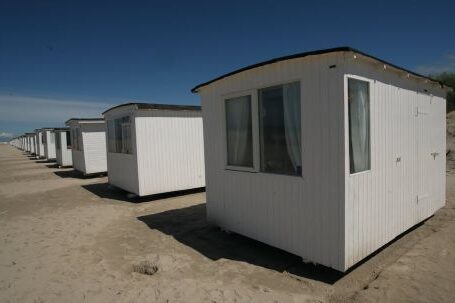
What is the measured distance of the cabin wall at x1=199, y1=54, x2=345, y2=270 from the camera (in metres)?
3.67

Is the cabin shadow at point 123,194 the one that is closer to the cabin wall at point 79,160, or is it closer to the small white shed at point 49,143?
the cabin wall at point 79,160

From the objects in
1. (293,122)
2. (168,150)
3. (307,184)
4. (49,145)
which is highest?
(293,122)

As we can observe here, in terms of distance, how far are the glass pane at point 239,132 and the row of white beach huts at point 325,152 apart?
0.02 meters

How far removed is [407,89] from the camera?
4977 mm

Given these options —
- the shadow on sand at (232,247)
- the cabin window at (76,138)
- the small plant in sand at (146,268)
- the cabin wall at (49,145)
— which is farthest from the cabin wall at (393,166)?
the cabin wall at (49,145)

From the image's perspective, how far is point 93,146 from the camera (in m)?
14.7

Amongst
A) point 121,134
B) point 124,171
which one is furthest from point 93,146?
point 124,171

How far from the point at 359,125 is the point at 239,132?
1.92 metres

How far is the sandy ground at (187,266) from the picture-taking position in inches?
138

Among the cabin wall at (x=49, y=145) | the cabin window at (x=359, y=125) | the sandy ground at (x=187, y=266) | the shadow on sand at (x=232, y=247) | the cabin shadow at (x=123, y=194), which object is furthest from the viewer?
the cabin wall at (x=49, y=145)

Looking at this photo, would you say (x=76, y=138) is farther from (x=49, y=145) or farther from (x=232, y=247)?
(x=232, y=247)

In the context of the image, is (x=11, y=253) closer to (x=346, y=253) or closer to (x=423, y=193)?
(x=346, y=253)

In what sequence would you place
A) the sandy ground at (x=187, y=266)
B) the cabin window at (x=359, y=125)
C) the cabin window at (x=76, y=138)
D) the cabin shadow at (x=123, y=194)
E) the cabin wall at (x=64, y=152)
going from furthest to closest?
the cabin wall at (x=64, y=152), the cabin window at (x=76, y=138), the cabin shadow at (x=123, y=194), the cabin window at (x=359, y=125), the sandy ground at (x=187, y=266)

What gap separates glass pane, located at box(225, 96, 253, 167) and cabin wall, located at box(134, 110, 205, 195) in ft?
13.7
